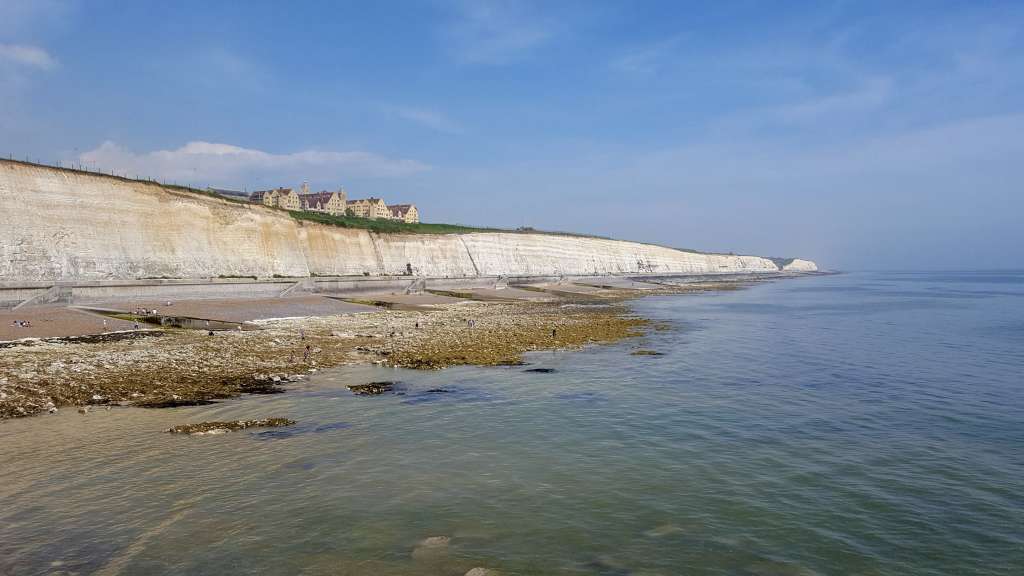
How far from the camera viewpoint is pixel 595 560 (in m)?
7.41

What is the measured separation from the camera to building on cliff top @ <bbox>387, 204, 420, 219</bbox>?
143500 millimetres

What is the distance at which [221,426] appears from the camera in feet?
41.8

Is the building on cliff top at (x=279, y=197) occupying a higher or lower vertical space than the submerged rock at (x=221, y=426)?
higher

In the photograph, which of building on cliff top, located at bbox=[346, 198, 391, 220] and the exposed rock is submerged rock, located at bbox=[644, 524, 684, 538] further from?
building on cliff top, located at bbox=[346, 198, 391, 220]

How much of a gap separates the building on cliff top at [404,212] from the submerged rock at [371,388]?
127 m

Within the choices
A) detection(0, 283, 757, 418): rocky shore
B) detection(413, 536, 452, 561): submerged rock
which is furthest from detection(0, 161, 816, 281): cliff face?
detection(413, 536, 452, 561): submerged rock

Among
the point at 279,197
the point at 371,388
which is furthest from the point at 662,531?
the point at 279,197

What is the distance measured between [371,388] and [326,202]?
11398 cm

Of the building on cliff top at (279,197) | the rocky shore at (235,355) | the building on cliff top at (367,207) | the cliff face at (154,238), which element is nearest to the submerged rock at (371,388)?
the rocky shore at (235,355)

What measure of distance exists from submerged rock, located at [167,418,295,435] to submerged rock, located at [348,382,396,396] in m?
3.36

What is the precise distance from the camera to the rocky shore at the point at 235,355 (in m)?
15.1

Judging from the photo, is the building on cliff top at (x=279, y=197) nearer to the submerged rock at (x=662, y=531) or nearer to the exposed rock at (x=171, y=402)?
the exposed rock at (x=171, y=402)

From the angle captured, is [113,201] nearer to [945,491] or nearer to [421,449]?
[421,449]

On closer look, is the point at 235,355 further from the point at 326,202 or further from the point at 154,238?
the point at 326,202
